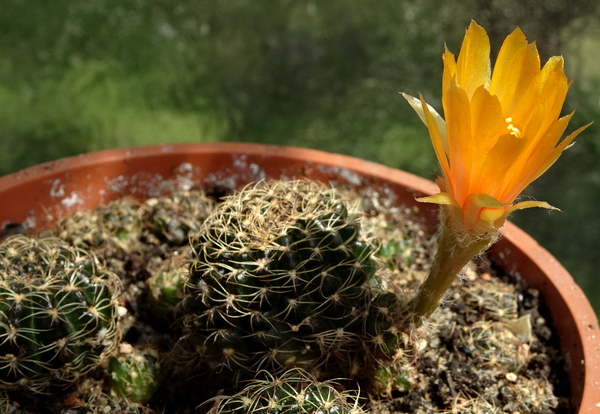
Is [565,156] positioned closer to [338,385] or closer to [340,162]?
[340,162]

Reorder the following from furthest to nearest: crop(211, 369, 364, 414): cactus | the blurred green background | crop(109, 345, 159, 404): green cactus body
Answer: the blurred green background, crop(109, 345, 159, 404): green cactus body, crop(211, 369, 364, 414): cactus

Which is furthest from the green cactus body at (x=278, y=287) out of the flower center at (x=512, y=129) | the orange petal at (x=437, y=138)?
the flower center at (x=512, y=129)

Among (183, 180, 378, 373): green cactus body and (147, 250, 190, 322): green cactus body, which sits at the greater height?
(183, 180, 378, 373): green cactus body

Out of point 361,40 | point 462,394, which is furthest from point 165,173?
point 361,40

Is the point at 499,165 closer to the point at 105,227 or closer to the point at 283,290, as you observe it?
the point at 283,290

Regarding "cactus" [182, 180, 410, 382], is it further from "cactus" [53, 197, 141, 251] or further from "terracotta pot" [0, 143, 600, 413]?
"terracotta pot" [0, 143, 600, 413]

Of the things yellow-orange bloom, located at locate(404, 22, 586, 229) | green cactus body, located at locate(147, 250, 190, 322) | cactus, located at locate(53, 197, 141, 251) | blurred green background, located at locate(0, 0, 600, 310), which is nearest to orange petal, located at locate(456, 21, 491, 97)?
yellow-orange bloom, located at locate(404, 22, 586, 229)

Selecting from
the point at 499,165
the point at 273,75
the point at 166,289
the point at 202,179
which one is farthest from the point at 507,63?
the point at 273,75
